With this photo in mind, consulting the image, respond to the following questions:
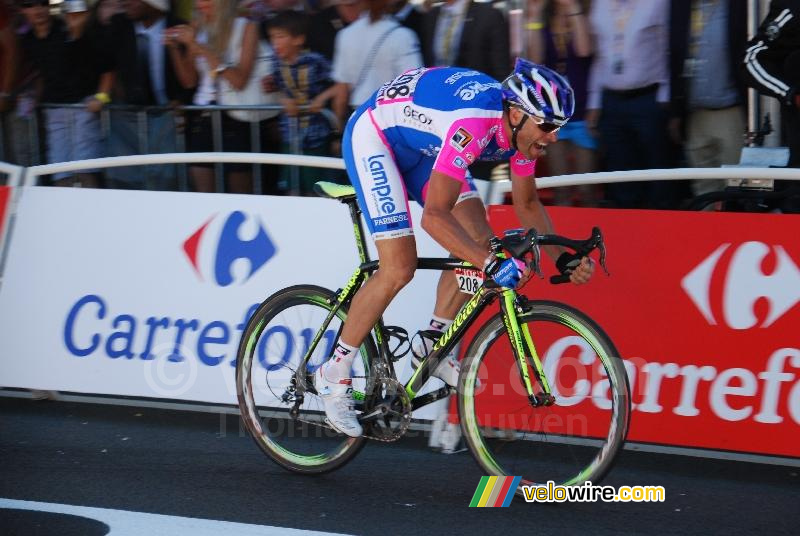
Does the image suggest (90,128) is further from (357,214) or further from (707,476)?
(707,476)

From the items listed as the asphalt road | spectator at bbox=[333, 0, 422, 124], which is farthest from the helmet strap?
spectator at bbox=[333, 0, 422, 124]

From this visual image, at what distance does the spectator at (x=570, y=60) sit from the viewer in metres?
7.85

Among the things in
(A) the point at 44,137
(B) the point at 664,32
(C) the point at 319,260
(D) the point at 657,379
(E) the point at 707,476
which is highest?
(B) the point at 664,32

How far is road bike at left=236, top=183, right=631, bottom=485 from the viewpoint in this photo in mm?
5016

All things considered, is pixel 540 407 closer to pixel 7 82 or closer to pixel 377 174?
pixel 377 174

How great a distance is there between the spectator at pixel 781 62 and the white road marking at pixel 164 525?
3.94 m

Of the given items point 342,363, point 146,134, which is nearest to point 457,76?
point 342,363

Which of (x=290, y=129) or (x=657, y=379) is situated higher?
(x=290, y=129)

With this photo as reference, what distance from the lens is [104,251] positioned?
691 cm

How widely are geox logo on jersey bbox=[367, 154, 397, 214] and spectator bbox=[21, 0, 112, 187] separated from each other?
4608 millimetres

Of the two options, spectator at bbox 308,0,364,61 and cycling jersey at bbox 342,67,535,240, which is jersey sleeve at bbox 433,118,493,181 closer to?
cycling jersey at bbox 342,67,535,240

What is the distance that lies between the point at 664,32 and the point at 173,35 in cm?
382

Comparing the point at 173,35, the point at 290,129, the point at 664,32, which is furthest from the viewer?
the point at 173,35

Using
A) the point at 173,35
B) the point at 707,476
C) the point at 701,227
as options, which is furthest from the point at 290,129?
the point at 707,476
